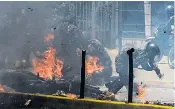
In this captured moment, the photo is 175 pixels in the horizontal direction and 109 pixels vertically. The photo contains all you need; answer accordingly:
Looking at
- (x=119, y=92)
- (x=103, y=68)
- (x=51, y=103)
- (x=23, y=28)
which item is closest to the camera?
(x=51, y=103)

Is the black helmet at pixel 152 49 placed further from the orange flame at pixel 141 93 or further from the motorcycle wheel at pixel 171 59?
the orange flame at pixel 141 93

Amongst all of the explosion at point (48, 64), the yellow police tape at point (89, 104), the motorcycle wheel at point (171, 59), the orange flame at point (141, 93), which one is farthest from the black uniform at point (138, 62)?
the yellow police tape at point (89, 104)

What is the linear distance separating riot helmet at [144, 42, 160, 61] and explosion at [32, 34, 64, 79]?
15.9ft

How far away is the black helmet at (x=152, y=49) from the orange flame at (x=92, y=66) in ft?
8.82

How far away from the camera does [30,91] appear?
51.1 feet

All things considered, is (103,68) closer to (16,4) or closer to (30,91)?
(30,91)

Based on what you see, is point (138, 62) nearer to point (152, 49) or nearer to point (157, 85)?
point (152, 49)

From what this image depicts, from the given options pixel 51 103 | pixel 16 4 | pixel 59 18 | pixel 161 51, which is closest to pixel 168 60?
pixel 161 51

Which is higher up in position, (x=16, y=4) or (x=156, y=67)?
(x=16, y=4)

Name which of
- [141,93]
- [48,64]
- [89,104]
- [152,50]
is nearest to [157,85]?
[141,93]

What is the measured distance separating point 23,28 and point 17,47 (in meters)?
1.18

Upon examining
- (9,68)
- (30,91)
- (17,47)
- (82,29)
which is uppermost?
(82,29)

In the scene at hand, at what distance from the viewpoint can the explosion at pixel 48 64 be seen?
1659 centimetres

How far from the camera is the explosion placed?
54.4ft
